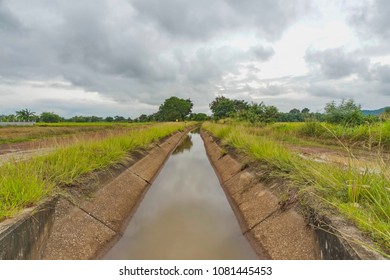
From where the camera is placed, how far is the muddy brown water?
3.82 metres

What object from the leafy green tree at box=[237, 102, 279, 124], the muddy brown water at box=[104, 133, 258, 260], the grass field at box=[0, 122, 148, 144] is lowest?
the muddy brown water at box=[104, 133, 258, 260]

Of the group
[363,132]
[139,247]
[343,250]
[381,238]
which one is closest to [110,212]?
[139,247]

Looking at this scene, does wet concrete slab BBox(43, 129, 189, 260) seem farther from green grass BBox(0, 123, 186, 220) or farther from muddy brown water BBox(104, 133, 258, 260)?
green grass BBox(0, 123, 186, 220)

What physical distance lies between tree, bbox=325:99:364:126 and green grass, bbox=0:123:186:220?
40.7ft

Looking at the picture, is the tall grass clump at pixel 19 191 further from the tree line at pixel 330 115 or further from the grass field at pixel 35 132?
the grass field at pixel 35 132

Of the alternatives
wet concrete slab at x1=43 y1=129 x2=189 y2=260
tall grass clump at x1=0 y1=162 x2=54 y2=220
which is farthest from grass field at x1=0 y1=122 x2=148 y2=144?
tall grass clump at x1=0 y1=162 x2=54 y2=220

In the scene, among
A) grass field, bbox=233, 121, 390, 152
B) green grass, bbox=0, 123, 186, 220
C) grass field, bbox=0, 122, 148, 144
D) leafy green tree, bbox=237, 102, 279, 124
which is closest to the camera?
green grass, bbox=0, 123, 186, 220

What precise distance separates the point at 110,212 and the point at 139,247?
102 cm

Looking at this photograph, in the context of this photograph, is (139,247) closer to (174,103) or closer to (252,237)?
(252,237)

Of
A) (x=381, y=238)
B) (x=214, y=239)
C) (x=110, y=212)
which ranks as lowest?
(x=214, y=239)

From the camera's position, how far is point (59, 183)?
3.98m

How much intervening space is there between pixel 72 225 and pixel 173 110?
75681 mm

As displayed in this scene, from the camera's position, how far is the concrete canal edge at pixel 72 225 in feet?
8.17

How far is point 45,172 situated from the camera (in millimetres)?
4051
